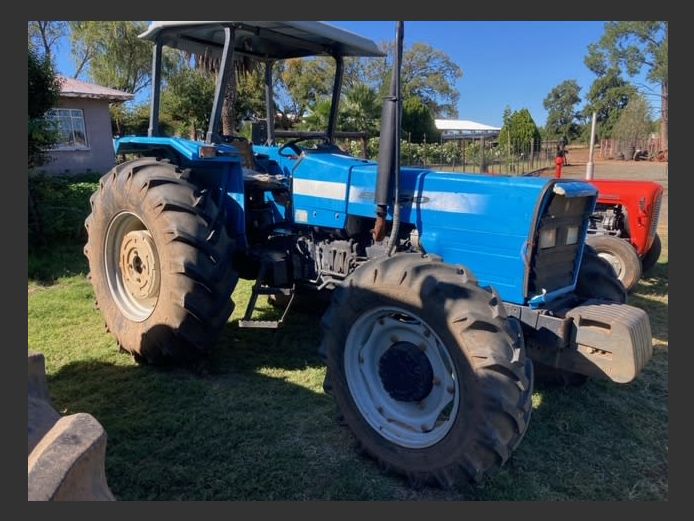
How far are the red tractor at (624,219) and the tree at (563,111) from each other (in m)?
40.9

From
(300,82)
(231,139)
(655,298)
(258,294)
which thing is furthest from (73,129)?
(300,82)

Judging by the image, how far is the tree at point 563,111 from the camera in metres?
45.4

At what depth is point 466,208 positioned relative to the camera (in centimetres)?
326

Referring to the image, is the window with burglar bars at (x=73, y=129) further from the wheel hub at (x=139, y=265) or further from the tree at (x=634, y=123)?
the tree at (x=634, y=123)

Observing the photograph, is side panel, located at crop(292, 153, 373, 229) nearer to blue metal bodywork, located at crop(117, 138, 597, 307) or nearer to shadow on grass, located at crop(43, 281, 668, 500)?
blue metal bodywork, located at crop(117, 138, 597, 307)

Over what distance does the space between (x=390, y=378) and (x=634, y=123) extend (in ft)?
132

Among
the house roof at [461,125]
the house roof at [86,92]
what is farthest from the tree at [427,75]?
the house roof at [86,92]

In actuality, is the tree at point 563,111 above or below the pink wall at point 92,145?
above

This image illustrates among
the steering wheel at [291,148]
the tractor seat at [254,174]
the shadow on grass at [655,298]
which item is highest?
the steering wheel at [291,148]

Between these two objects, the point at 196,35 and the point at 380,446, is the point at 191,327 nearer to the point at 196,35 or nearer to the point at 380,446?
the point at 380,446

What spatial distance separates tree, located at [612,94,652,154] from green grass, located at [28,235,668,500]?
123ft

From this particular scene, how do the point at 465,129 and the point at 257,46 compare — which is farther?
the point at 465,129

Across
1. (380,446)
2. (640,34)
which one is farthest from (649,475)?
(640,34)

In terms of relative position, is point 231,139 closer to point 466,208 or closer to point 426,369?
point 466,208
